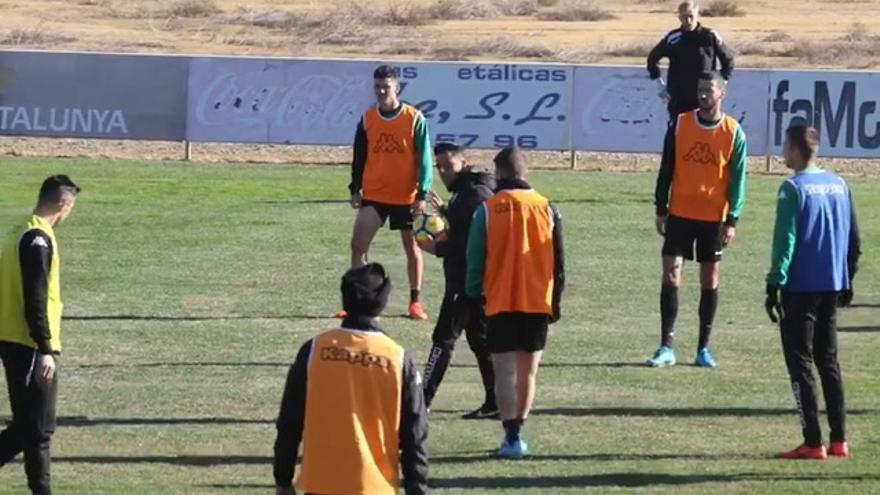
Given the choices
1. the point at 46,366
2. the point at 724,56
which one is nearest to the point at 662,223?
the point at 724,56

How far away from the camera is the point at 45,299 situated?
1034cm

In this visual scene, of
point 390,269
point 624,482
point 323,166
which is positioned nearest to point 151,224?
point 390,269

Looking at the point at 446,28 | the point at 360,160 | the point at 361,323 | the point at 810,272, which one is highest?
the point at 446,28

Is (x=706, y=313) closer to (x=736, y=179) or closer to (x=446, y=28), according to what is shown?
(x=736, y=179)

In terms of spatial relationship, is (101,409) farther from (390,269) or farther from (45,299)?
(390,269)

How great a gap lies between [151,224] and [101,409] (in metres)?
9.45

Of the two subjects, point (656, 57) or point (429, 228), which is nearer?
point (429, 228)

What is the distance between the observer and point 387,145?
17172mm

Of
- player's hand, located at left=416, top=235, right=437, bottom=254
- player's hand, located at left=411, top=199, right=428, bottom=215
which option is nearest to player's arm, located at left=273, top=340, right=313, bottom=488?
player's hand, located at left=416, top=235, right=437, bottom=254

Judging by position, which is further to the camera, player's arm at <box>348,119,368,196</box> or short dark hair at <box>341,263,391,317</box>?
player's arm at <box>348,119,368,196</box>

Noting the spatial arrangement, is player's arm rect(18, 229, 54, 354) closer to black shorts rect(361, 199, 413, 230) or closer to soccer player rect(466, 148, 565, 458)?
soccer player rect(466, 148, 565, 458)

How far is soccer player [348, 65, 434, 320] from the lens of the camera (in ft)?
56.0

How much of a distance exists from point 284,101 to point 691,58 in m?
12.3

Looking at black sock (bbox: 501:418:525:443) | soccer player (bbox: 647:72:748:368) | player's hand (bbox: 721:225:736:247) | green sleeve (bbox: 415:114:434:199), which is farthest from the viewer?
green sleeve (bbox: 415:114:434:199)
